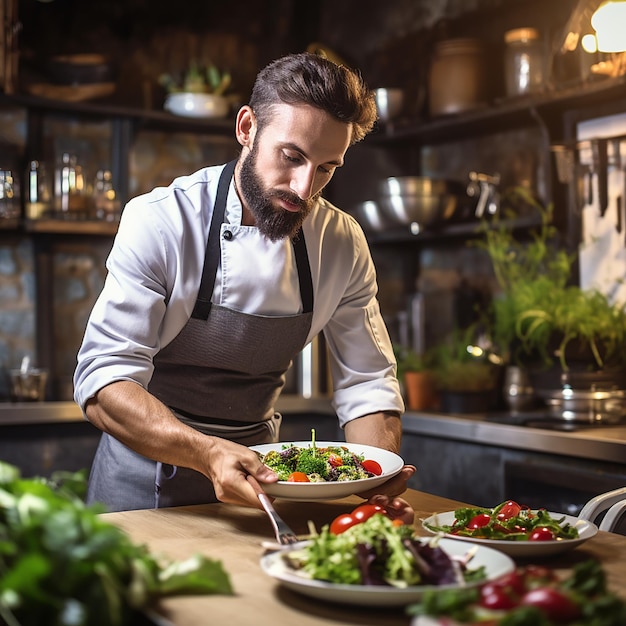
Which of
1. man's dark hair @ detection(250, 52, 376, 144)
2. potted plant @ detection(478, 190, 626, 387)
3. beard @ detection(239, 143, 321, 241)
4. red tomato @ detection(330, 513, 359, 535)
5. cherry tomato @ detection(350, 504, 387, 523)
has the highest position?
man's dark hair @ detection(250, 52, 376, 144)

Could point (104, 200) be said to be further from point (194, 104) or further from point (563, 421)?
point (563, 421)

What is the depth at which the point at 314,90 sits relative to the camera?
2.02 m

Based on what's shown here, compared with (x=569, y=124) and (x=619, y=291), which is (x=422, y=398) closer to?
(x=619, y=291)

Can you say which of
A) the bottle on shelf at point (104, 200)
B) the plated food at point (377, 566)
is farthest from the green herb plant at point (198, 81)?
the plated food at point (377, 566)

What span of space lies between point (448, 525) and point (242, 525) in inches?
14.8

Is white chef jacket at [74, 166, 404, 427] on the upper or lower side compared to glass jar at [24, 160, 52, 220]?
lower

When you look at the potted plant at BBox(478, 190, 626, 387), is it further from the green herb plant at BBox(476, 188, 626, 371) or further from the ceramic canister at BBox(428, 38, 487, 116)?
the ceramic canister at BBox(428, 38, 487, 116)

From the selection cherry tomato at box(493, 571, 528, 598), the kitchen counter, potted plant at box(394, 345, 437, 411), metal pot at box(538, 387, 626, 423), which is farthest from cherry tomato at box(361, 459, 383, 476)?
potted plant at box(394, 345, 437, 411)

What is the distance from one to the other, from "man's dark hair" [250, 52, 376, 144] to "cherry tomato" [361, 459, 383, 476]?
0.76 metres

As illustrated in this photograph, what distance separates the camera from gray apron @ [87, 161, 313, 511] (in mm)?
2109

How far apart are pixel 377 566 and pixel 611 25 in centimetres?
205

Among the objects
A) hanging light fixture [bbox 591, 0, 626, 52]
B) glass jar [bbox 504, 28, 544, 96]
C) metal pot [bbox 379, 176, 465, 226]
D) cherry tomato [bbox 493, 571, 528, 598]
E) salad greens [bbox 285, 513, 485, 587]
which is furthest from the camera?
metal pot [bbox 379, 176, 465, 226]

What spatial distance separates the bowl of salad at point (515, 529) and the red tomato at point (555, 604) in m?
0.42

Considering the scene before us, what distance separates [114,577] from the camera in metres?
1.10
